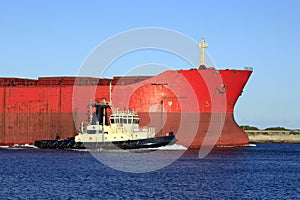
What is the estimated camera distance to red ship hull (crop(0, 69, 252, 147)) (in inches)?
1585

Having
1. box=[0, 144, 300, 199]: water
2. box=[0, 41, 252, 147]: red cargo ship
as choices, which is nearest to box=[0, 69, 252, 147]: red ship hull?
box=[0, 41, 252, 147]: red cargo ship

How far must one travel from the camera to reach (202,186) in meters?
23.9

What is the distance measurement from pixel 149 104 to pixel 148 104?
2.7 inches

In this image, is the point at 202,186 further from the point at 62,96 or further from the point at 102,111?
the point at 62,96

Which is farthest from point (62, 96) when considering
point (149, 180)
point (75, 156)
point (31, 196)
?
point (31, 196)

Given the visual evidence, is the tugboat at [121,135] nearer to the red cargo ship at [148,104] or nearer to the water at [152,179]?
the red cargo ship at [148,104]

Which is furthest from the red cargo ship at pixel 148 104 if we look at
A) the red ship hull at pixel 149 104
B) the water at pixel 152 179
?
the water at pixel 152 179

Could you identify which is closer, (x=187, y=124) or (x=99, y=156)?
(x=99, y=156)

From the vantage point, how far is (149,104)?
1598 inches

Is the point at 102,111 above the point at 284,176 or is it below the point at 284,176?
above

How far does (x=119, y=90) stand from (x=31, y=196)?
834 inches

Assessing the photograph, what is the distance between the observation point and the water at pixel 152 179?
72.2ft

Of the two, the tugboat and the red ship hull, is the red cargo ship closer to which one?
the red ship hull

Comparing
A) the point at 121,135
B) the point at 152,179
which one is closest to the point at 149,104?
the point at 121,135
